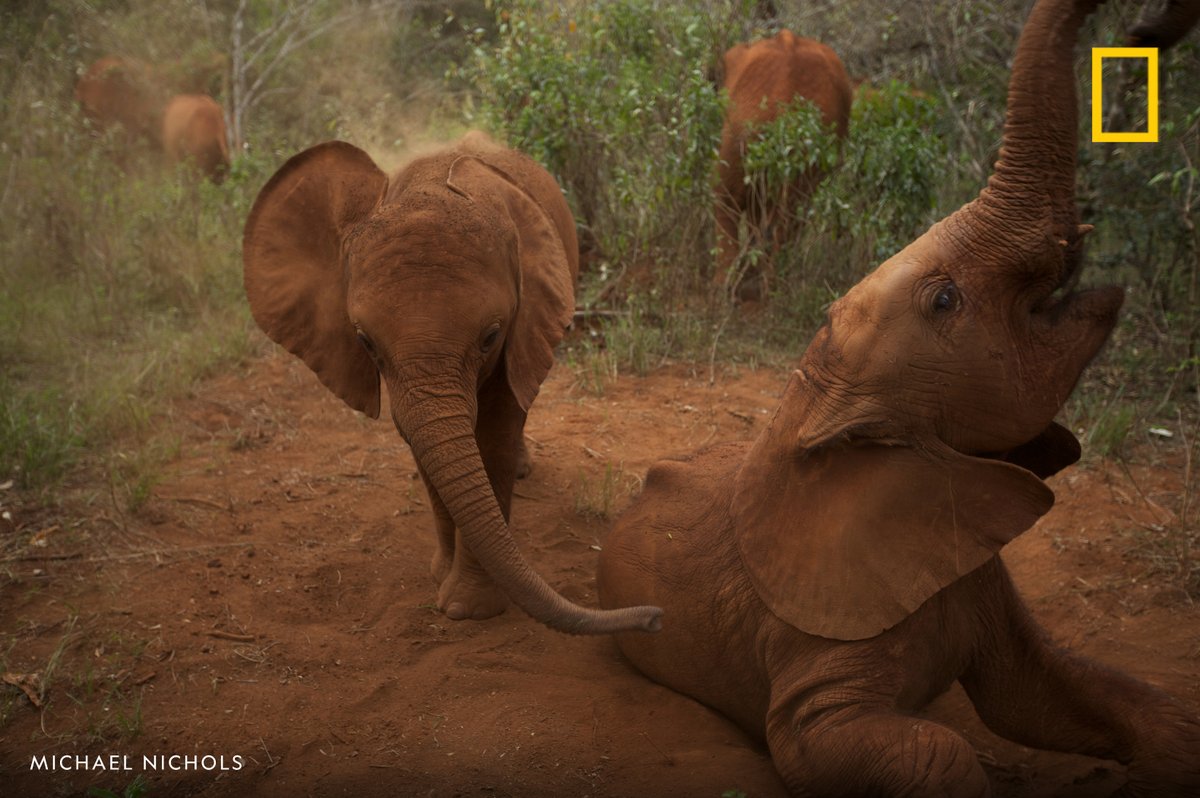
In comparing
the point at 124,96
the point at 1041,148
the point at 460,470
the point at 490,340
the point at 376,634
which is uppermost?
the point at 1041,148

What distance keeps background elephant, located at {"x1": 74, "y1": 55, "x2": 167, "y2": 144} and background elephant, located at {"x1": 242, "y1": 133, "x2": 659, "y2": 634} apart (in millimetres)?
9865

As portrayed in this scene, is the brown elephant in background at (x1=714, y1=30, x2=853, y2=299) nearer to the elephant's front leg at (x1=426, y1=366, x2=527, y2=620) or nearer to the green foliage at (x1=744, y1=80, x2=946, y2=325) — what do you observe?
the green foliage at (x1=744, y1=80, x2=946, y2=325)

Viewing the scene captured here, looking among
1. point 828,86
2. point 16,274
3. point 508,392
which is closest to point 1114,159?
point 828,86

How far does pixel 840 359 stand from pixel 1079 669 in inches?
46.9

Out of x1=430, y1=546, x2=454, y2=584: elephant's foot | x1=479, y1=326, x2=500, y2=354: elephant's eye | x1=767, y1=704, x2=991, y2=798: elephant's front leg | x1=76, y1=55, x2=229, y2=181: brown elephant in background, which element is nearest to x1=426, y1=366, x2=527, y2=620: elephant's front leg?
x1=430, y1=546, x2=454, y2=584: elephant's foot

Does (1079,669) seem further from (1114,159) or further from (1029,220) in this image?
(1114,159)

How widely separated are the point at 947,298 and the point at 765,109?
5.70 metres

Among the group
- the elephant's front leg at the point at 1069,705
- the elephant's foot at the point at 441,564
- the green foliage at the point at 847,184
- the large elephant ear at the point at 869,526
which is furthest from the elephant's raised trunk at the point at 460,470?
the green foliage at the point at 847,184

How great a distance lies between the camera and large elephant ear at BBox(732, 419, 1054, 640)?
2945 millimetres

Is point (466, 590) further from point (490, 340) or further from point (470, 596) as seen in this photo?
point (490, 340)

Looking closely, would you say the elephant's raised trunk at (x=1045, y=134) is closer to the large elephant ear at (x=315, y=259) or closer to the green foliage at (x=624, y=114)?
the large elephant ear at (x=315, y=259)

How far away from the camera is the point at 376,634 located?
14.9ft

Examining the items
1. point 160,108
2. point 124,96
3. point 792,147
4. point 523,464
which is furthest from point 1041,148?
point 124,96

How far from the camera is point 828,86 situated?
8.43m
